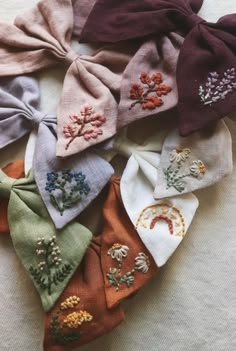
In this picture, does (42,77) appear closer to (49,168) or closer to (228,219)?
(49,168)

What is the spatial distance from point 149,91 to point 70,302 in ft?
1.30

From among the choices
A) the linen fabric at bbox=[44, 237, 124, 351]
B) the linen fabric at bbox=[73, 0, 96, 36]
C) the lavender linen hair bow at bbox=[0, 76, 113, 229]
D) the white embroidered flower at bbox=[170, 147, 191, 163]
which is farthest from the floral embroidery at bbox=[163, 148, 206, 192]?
the linen fabric at bbox=[73, 0, 96, 36]

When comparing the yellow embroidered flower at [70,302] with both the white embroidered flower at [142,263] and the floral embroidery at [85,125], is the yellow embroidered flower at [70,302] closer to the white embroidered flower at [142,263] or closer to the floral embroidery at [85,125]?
the white embroidered flower at [142,263]

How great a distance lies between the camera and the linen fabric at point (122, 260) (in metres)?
0.78

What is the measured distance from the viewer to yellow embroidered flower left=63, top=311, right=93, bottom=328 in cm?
77

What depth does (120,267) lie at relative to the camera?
790 millimetres

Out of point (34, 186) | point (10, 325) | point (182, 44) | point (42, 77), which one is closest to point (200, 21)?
point (182, 44)

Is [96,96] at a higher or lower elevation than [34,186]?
higher

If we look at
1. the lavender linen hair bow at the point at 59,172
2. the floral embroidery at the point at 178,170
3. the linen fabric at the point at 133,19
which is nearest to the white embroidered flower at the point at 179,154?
the floral embroidery at the point at 178,170

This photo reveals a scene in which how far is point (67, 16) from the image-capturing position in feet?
2.87

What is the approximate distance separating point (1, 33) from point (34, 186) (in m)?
0.31

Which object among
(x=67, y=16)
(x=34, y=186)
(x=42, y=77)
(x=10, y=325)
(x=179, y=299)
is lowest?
(x=10, y=325)

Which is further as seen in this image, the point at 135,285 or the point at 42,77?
the point at 42,77

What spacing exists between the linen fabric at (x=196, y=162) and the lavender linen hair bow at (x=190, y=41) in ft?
0.13
